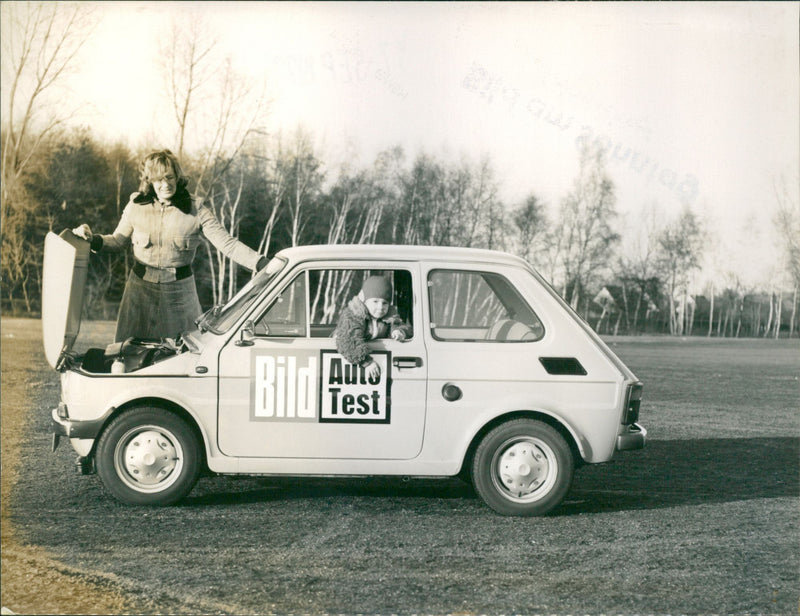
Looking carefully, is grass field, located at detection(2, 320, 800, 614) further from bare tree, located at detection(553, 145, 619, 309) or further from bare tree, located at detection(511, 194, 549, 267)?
bare tree, located at detection(553, 145, 619, 309)

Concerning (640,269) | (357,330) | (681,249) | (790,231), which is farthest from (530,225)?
(357,330)

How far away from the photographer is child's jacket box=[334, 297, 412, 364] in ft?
18.2

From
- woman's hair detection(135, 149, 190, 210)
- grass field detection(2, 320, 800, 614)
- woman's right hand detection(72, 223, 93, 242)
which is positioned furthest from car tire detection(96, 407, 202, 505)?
woman's hair detection(135, 149, 190, 210)

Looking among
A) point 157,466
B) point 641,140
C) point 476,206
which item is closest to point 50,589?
point 157,466

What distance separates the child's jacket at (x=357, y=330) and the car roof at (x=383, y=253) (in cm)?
38

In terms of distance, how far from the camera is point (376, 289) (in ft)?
18.6

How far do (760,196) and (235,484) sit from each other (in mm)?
9137

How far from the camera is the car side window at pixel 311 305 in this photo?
5746 mm

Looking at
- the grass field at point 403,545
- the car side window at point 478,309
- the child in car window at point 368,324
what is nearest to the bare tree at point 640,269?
the grass field at point 403,545

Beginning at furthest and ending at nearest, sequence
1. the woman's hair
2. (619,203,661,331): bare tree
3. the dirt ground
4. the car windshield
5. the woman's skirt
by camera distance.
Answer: (619,203,661,331): bare tree → the woman's skirt → the woman's hair → the car windshield → the dirt ground

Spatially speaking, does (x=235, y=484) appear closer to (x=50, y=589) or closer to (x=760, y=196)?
(x=50, y=589)

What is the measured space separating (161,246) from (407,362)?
7.07ft

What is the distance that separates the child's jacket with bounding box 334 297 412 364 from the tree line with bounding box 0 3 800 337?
25.8ft

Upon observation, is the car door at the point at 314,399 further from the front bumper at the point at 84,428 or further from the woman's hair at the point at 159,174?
the woman's hair at the point at 159,174
